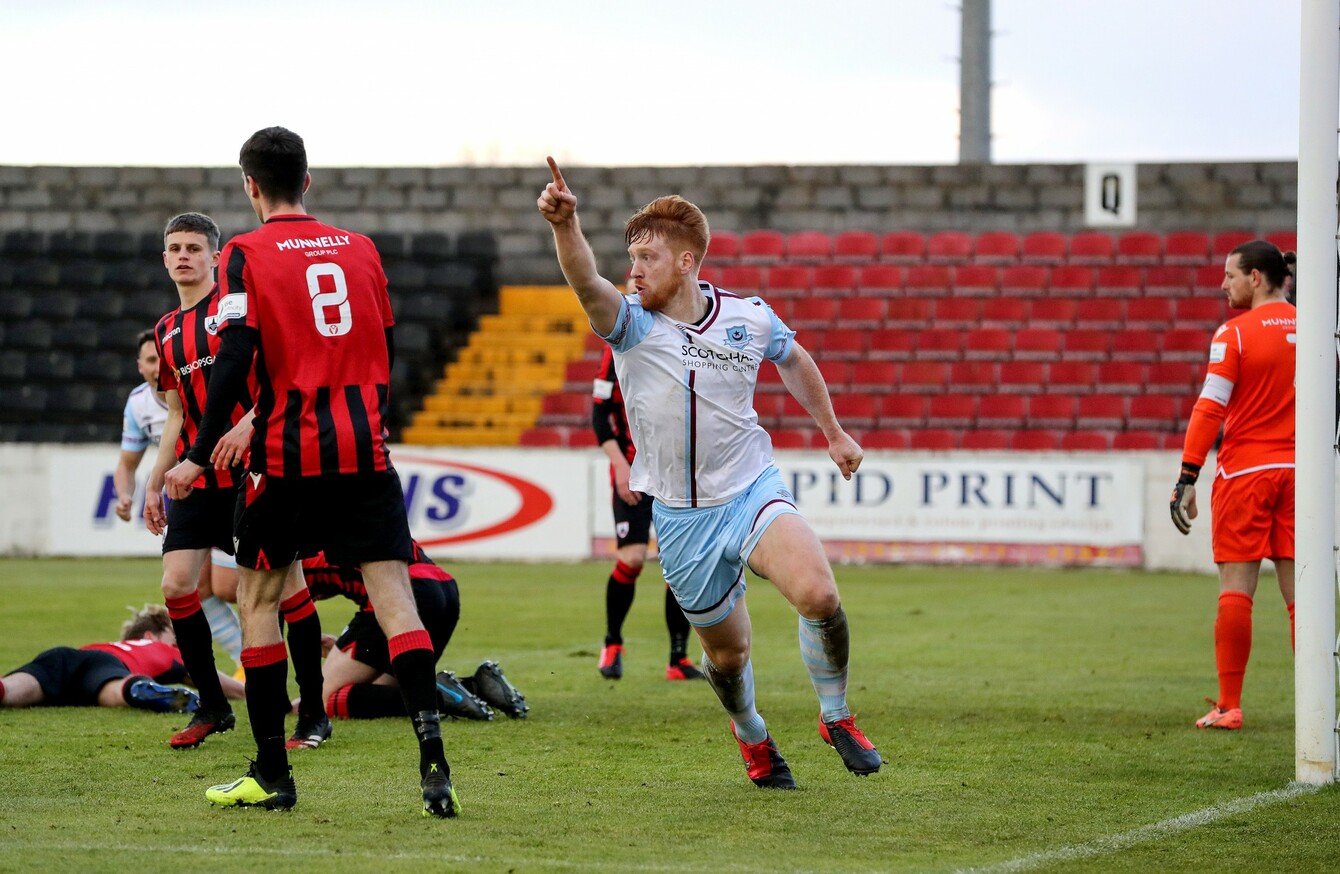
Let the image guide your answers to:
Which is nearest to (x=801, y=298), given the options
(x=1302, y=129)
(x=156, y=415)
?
(x=156, y=415)

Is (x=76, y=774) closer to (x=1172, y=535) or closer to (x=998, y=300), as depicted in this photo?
(x=1172, y=535)

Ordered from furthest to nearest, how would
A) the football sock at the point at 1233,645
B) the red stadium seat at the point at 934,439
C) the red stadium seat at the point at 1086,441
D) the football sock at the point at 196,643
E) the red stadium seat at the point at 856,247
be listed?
the red stadium seat at the point at 856,247
the red stadium seat at the point at 934,439
the red stadium seat at the point at 1086,441
the football sock at the point at 1233,645
the football sock at the point at 196,643

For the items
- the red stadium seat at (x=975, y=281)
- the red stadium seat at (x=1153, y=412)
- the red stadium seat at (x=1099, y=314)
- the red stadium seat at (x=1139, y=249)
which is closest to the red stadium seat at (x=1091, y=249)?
the red stadium seat at (x=1139, y=249)

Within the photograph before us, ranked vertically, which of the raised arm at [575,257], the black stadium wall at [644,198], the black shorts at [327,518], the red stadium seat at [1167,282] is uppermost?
the black stadium wall at [644,198]

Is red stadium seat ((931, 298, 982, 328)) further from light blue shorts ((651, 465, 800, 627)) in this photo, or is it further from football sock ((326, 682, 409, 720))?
light blue shorts ((651, 465, 800, 627))

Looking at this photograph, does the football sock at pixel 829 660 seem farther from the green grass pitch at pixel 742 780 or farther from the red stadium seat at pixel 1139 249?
the red stadium seat at pixel 1139 249

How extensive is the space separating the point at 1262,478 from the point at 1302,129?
6.40 feet

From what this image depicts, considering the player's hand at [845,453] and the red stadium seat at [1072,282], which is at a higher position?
the red stadium seat at [1072,282]

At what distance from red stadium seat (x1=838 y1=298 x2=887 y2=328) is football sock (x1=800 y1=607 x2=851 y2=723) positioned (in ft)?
50.8

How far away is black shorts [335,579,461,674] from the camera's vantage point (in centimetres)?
711

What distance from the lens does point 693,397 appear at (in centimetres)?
541

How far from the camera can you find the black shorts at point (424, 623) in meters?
7.11

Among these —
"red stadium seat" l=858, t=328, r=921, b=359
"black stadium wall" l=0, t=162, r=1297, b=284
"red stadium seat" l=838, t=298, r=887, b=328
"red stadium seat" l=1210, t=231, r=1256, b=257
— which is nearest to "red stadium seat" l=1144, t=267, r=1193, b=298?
"red stadium seat" l=1210, t=231, r=1256, b=257

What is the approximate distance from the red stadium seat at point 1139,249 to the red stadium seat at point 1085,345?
127cm
